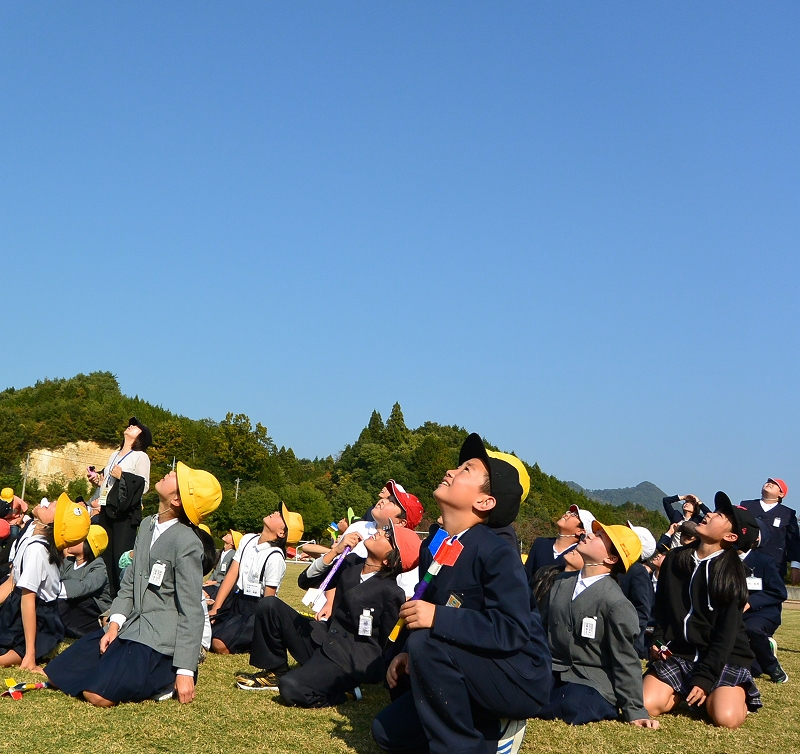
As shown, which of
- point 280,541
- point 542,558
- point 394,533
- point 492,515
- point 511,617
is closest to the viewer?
point 511,617

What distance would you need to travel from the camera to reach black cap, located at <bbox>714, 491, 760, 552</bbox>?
21.0ft

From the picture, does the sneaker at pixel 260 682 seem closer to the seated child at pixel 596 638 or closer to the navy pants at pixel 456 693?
the seated child at pixel 596 638

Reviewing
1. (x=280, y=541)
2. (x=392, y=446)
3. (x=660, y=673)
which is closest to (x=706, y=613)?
(x=660, y=673)

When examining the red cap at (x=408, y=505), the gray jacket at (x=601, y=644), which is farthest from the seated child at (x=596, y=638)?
the red cap at (x=408, y=505)

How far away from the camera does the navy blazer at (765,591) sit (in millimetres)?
8203

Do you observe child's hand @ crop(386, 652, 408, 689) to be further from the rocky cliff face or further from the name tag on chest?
the rocky cliff face

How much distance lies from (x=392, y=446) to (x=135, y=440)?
250 ft

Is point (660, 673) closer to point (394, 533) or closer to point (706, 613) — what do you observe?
point (706, 613)

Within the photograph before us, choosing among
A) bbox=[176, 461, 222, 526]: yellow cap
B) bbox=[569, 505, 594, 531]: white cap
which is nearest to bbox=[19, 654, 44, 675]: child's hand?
bbox=[176, 461, 222, 526]: yellow cap

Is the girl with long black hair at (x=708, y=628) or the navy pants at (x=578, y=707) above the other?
the girl with long black hair at (x=708, y=628)

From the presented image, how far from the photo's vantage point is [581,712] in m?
5.51

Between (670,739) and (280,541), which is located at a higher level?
(280,541)

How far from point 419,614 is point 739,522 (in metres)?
3.51

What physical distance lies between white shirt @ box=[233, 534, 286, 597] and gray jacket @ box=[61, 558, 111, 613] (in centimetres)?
130
